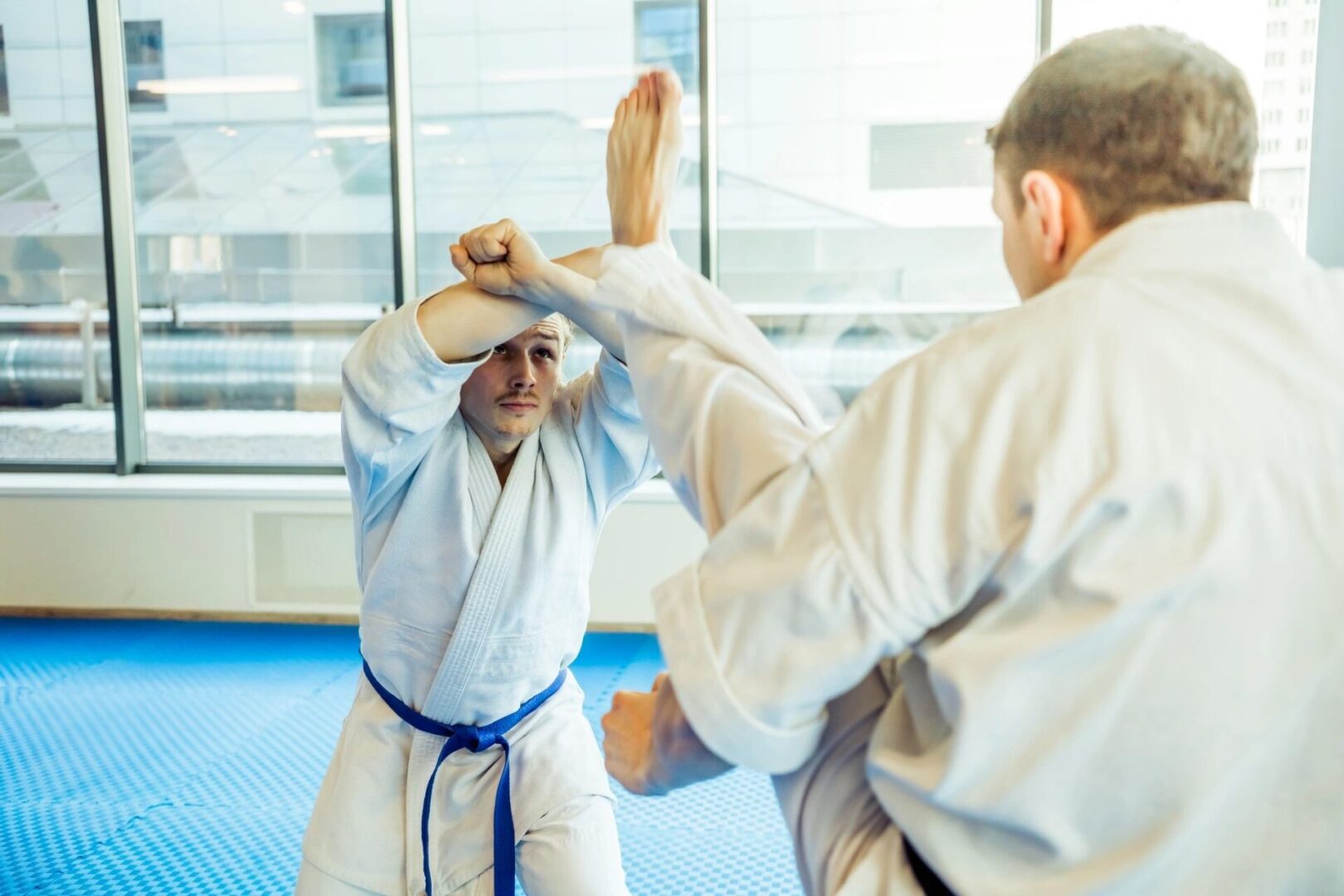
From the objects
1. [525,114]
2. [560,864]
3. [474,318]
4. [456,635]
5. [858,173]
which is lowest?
[560,864]

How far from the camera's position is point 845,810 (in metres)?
0.85

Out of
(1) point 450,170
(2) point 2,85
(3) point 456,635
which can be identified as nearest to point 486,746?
(3) point 456,635

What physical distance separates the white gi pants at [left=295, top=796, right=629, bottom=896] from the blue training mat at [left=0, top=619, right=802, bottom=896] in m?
Result: 0.96

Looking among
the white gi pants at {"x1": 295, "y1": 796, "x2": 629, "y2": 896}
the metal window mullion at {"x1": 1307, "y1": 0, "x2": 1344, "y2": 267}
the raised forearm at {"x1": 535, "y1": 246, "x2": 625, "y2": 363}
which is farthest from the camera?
the metal window mullion at {"x1": 1307, "y1": 0, "x2": 1344, "y2": 267}

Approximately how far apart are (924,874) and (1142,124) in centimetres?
58

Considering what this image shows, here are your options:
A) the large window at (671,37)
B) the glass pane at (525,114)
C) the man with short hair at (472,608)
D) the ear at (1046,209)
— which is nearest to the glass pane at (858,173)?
the large window at (671,37)

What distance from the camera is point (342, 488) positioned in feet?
14.3

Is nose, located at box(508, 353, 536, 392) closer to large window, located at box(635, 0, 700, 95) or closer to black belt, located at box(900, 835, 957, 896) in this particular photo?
black belt, located at box(900, 835, 957, 896)

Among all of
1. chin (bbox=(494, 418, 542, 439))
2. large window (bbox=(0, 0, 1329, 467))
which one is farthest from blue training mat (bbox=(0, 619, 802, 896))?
chin (bbox=(494, 418, 542, 439))

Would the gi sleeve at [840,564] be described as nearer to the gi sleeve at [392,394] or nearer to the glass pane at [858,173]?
the gi sleeve at [392,394]

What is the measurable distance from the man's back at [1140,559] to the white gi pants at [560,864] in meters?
0.87

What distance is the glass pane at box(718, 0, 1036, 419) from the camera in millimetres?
4363

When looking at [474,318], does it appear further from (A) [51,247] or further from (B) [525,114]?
(A) [51,247]

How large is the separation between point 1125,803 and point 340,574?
4.12 metres
